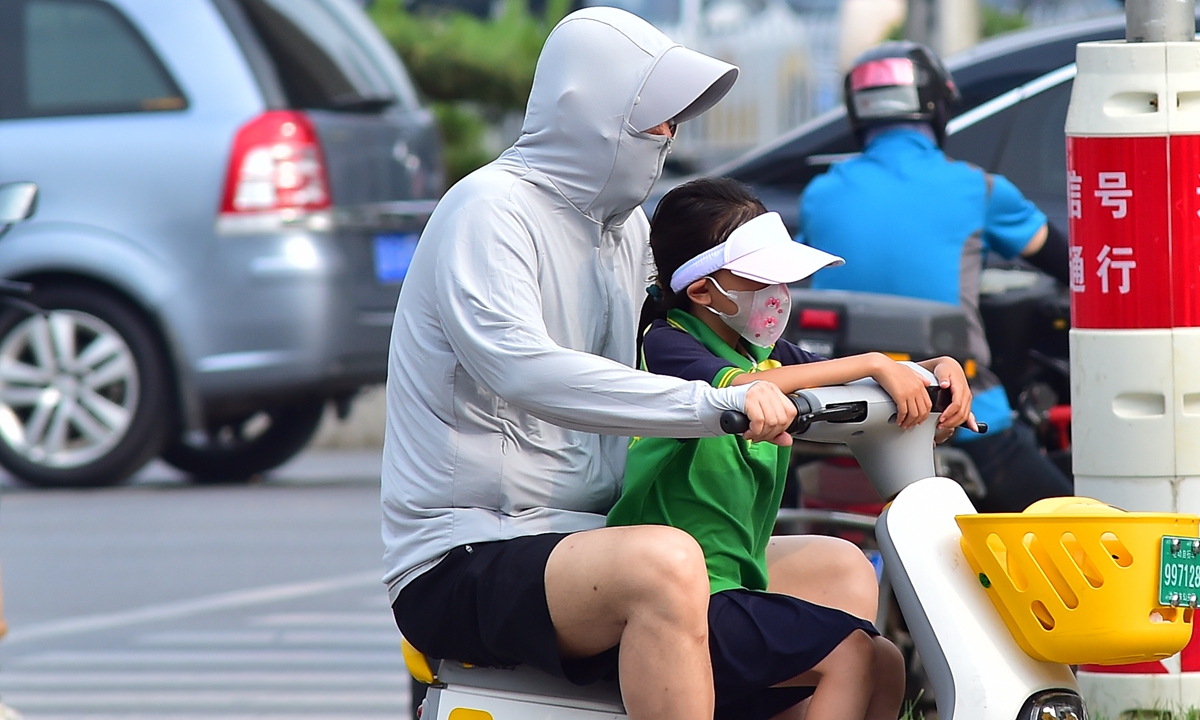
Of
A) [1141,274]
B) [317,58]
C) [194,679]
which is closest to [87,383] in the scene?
[317,58]

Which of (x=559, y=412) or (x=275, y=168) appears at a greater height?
(x=559, y=412)

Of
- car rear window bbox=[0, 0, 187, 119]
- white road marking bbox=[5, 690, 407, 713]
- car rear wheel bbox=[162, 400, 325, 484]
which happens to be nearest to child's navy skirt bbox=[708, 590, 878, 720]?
white road marking bbox=[5, 690, 407, 713]

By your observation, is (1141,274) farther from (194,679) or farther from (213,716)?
(194,679)

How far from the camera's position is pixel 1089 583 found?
9.59 ft

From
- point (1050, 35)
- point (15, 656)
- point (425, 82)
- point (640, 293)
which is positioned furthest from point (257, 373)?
point (425, 82)

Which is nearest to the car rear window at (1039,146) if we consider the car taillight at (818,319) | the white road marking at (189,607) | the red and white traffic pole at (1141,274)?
the car taillight at (818,319)

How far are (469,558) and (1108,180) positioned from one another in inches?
57.3

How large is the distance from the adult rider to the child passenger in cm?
10

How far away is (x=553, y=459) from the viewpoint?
3279 millimetres

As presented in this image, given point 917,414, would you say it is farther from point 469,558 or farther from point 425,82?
point 425,82

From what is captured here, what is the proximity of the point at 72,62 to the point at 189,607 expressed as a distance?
3209 mm

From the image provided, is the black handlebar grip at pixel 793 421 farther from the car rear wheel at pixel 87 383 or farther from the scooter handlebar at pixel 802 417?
the car rear wheel at pixel 87 383

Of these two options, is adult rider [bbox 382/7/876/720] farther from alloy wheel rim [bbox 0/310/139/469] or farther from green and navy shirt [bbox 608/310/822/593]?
alloy wheel rim [bbox 0/310/139/469]

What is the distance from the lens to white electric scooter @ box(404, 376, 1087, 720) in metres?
3.02
